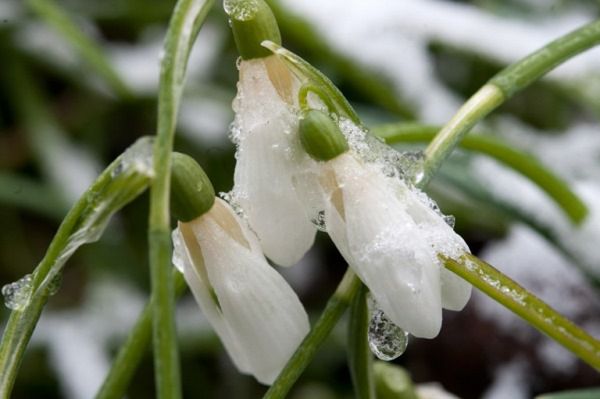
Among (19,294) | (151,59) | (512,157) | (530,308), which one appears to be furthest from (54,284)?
(151,59)

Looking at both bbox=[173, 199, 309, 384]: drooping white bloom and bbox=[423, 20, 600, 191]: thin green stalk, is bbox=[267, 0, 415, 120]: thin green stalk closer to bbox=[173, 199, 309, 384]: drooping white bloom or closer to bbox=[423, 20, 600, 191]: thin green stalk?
bbox=[423, 20, 600, 191]: thin green stalk

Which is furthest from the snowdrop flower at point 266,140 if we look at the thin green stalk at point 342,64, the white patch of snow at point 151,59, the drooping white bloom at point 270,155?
the white patch of snow at point 151,59

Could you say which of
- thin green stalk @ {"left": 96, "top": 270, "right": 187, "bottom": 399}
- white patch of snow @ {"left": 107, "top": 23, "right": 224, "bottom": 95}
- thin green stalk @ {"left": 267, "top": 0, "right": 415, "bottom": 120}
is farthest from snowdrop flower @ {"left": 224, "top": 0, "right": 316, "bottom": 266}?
white patch of snow @ {"left": 107, "top": 23, "right": 224, "bottom": 95}

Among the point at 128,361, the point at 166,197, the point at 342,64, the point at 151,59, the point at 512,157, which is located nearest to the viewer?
the point at 166,197

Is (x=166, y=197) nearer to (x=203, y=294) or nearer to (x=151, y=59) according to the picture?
(x=203, y=294)

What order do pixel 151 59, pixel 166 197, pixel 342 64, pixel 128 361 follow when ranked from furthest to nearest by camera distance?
pixel 151 59 → pixel 342 64 → pixel 128 361 → pixel 166 197

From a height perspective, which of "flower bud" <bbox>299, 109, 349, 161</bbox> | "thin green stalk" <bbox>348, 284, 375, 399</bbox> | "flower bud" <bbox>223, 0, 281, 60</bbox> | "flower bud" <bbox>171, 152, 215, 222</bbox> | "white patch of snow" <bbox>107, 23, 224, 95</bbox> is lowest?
"white patch of snow" <bbox>107, 23, 224, 95</bbox>
